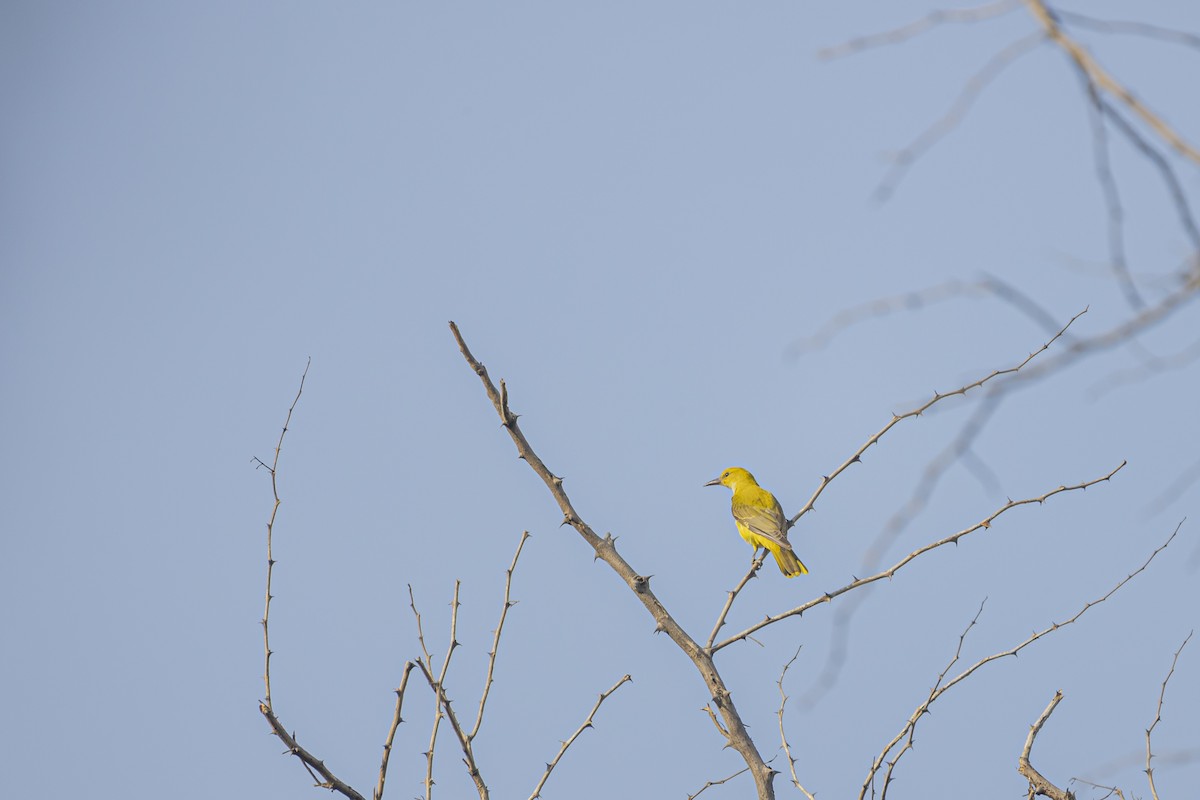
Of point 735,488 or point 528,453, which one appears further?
point 735,488

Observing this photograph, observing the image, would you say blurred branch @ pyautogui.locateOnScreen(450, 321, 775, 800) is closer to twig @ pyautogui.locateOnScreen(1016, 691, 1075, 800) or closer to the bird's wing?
twig @ pyautogui.locateOnScreen(1016, 691, 1075, 800)

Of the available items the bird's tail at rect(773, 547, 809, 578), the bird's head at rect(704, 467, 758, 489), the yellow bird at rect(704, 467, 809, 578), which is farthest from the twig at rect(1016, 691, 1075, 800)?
the bird's head at rect(704, 467, 758, 489)

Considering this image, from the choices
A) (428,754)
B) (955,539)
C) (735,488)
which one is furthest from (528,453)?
(735,488)

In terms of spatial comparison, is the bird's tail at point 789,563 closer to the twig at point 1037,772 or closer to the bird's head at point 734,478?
the bird's head at point 734,478

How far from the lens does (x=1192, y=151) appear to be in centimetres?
150

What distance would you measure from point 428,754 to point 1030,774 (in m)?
2.39

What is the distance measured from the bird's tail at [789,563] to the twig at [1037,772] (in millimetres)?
5872

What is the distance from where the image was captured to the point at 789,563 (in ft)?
34.8

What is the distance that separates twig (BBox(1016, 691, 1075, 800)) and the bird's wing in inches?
212

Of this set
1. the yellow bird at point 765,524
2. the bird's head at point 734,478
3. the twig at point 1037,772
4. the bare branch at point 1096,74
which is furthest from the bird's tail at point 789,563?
the bare branch at point 1096,74

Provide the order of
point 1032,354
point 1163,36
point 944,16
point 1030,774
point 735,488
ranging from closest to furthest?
point 1163,36 → point 944,16 → point 1032,354 → point 1030,774 → point 735,488

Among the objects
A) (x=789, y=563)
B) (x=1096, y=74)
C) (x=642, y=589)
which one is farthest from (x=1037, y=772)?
(x=789, y=563)

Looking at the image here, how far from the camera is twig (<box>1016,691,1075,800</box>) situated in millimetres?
4488

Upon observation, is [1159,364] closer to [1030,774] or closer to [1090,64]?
[1090,64]
